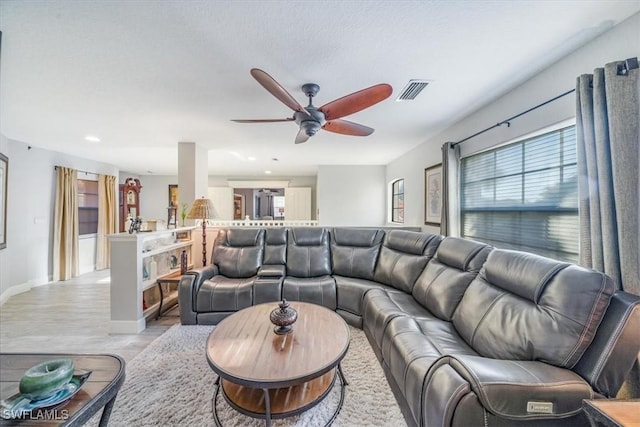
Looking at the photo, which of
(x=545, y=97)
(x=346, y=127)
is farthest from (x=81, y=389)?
(x=545, y=97)

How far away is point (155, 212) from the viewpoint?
8195 millimetres

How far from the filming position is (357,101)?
1770 mm

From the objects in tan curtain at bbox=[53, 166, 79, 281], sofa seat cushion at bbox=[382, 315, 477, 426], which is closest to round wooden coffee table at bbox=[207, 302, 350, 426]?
sofa seat cushion at bbox=[382, 315, 477, 426]

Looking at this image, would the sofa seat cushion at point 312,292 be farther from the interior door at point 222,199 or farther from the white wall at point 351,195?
the interior door at point 222,199

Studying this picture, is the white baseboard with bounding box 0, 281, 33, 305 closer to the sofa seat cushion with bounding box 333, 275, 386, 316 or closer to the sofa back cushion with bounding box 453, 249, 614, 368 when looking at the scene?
the sofa seat cushion with bounding box 333, 275, 386, 316

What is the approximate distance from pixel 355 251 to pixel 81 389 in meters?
2.78

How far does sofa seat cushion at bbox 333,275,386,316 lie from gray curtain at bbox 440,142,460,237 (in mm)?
1201

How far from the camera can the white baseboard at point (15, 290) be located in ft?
12.1

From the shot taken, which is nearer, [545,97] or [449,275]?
[545,97]

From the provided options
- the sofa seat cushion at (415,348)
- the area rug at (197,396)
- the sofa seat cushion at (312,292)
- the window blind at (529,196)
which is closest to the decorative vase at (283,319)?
the area rug at (197,396)

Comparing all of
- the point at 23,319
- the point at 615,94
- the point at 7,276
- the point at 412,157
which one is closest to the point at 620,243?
the point at 615,94

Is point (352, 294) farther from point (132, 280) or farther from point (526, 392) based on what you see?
point (132, 280)

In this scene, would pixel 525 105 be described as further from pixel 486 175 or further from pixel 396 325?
pixel 396 325

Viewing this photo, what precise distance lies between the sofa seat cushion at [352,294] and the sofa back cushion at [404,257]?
A: 0.61 ft
